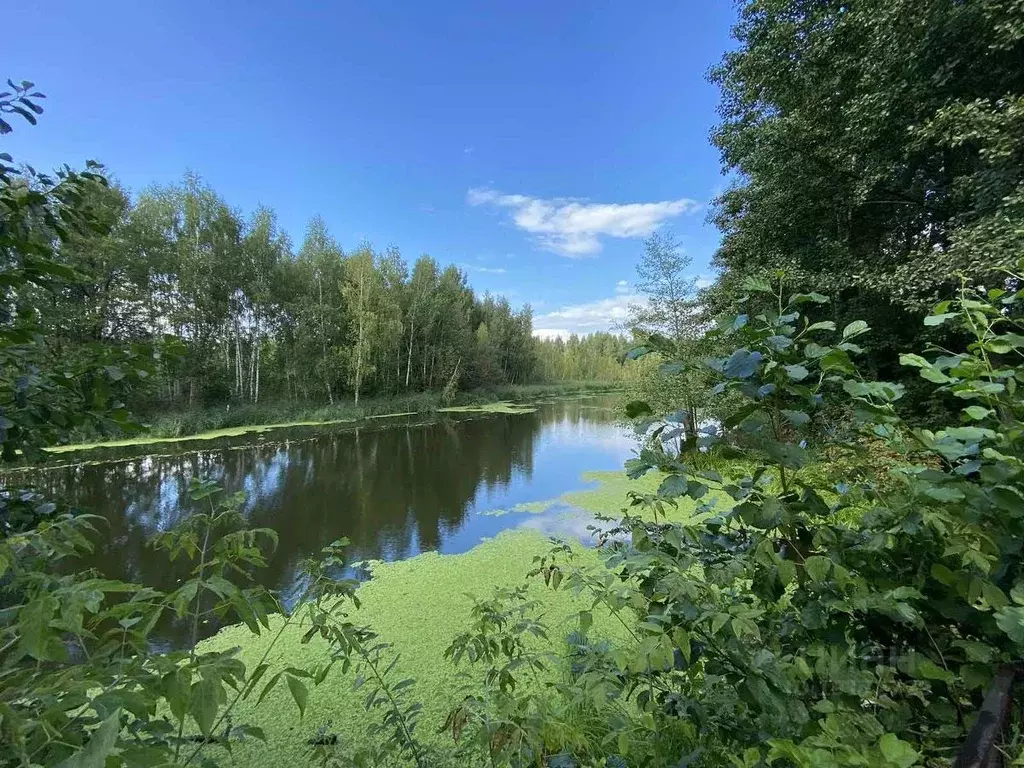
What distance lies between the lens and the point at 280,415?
15109 millimetres

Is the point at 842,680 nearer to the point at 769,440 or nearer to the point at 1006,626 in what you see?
the point at 1006,626

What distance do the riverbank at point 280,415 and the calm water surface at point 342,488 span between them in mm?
930

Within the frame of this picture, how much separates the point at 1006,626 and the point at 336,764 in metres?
1.27

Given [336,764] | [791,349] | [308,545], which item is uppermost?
[791,349]

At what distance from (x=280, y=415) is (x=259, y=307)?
5.33m

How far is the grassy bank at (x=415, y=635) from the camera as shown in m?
2.10

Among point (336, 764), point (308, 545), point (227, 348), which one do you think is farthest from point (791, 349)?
point (227, 348)

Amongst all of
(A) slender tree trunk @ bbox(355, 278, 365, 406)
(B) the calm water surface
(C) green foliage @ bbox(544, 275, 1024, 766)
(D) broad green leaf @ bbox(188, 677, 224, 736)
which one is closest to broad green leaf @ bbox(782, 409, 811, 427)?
(C) green foliage @ bbox(544, 275, 1024, 766)

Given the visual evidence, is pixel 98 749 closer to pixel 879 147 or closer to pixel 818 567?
pixel 818 567

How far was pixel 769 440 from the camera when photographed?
0.72m

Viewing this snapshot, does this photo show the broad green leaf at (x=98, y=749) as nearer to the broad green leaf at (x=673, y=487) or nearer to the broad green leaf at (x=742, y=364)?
the broad green leaf at (x=673, y=487)

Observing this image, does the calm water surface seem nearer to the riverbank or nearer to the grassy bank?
the grassy bank

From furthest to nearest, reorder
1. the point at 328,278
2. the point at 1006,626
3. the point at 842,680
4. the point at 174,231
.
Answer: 1. the point at 328,278
2. the point at 174,231
3. the point at 842,680
4. the point at 1006,626

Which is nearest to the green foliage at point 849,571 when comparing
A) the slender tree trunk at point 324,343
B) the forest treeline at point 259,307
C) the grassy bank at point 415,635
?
the grassy bank at point 415,635
